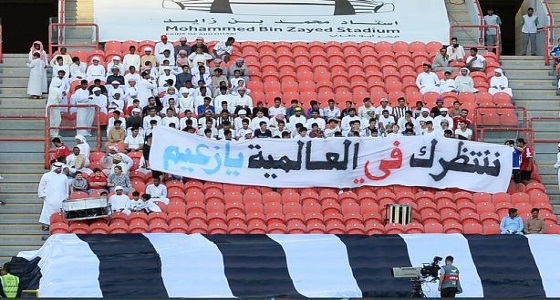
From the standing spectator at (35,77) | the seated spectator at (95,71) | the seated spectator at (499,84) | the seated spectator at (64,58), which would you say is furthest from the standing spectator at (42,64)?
the seated spectator at (499,84)

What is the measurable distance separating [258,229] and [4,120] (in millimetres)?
Result: 5782

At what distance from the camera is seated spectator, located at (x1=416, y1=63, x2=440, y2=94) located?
Result: 36938 millimetres

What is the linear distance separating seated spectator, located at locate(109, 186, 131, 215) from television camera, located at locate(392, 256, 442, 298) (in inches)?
193

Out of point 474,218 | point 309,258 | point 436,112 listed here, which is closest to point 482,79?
point 436,112

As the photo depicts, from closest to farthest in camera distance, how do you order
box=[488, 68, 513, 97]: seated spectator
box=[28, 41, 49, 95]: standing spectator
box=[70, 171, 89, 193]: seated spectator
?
1. box=[70, 171, 89, 193]: seated spectator
2. box=[28, 41, 49, 95]: standing spectator
3. box=[488, 68, 513, 97]: seated spectator

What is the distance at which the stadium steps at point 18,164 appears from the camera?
32906 millimetres

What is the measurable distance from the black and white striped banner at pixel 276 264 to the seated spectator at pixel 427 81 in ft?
16.9

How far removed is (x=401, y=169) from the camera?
34.6 meters

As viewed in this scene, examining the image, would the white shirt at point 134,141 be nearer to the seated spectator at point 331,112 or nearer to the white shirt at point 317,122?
the white shirt at point 317,122

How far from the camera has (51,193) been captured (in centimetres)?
3278

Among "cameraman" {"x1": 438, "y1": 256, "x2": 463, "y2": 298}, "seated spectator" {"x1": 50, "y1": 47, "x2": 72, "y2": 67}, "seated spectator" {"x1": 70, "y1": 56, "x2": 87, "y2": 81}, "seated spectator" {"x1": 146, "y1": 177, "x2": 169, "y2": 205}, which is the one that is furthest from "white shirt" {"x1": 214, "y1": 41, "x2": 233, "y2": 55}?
"cameraman" {"x1": 438, "y1": 256, "x2": 463, "y2": 298}

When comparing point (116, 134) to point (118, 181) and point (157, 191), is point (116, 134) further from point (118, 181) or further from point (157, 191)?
point (157, 191)

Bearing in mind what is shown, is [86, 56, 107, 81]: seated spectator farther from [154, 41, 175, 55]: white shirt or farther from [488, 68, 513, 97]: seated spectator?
[488, 68, 513, 97]: seated spectator

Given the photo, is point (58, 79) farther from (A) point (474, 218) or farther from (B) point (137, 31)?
(A) point (474, 218)
